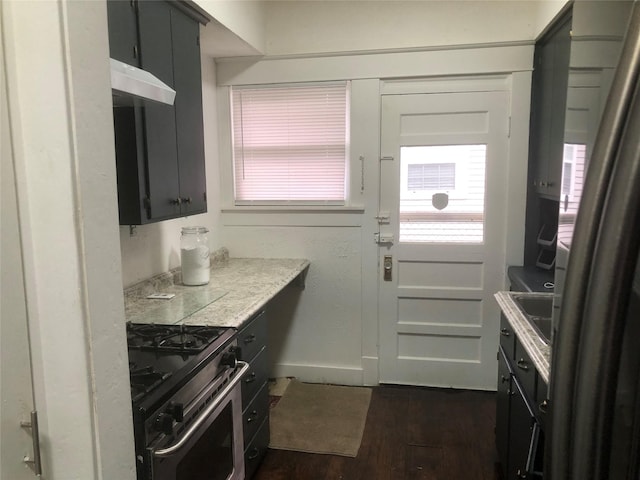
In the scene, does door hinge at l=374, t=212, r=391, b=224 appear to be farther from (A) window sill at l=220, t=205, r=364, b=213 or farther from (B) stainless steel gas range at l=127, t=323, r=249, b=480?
(B) stainless steel gas range at l=127, t=323, r=249, b=480

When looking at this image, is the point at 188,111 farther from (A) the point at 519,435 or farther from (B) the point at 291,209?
(A) the point at 519,435

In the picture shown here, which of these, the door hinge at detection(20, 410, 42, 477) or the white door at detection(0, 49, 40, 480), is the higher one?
the white door at detection(0, 49, 40, 480)

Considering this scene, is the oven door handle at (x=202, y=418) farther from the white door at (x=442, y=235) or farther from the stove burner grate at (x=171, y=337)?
the white door at (x=442, y=235)

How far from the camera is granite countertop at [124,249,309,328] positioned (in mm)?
2090

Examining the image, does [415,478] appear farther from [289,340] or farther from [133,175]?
[133,175]

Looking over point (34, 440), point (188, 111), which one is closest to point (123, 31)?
point (188, 111)

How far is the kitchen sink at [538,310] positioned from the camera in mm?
1795

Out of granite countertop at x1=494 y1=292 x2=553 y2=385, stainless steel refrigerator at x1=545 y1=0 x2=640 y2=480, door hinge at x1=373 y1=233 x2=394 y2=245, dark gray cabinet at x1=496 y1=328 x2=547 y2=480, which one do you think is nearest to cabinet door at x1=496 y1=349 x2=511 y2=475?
dark gray cabinet at x1=496 y1=328 x2=547 y2=480

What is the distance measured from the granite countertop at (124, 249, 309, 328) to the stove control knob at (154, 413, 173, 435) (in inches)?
24.9

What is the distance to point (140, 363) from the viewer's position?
5.19ft

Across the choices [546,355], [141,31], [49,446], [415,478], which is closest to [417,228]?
[415,478]

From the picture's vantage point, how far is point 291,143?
3352 millimetres

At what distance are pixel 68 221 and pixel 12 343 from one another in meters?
0.22

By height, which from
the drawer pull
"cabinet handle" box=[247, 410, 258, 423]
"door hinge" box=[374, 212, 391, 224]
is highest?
"door hinge" box=[374, 212, 391, 224]
